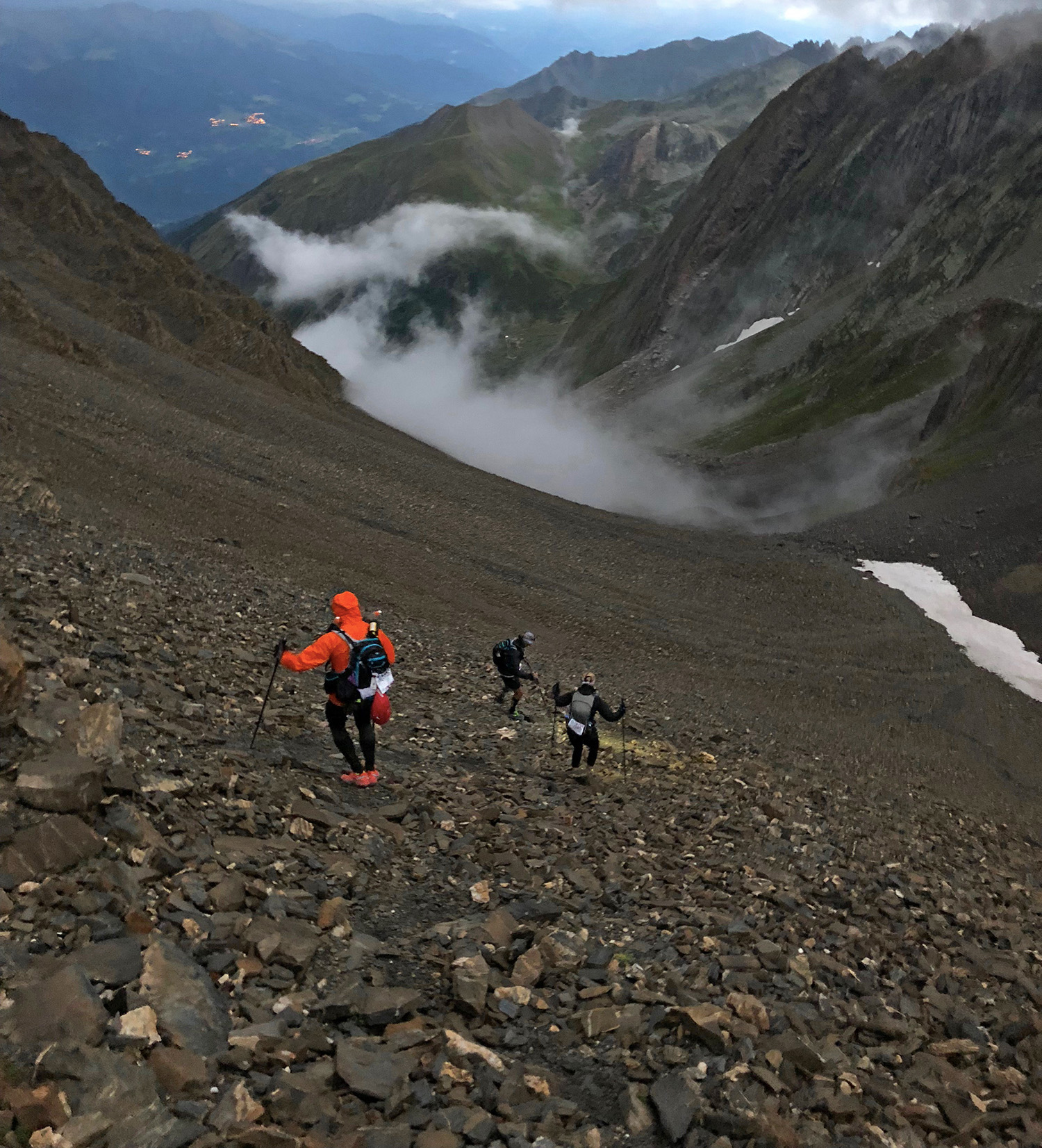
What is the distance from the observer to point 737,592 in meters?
41.5

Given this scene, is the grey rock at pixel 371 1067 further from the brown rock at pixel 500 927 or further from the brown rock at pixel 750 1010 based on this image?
the brown rock at pixel 750 1010

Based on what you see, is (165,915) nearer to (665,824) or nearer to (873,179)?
(665,824)

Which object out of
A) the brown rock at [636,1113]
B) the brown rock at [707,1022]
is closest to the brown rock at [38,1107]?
the brown rock at [636,1113]

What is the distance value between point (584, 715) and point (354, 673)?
4363 mm

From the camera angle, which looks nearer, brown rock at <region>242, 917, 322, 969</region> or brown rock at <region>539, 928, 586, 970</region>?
brown rock at <region>242, 917, 322, 969</region>

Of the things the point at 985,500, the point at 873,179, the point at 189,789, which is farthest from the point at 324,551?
the point at 873,179

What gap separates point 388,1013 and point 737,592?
35850 mm

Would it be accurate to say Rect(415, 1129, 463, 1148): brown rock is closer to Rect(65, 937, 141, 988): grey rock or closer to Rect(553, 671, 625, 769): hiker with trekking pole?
Rect(65, 937, 141, 988): grey rock

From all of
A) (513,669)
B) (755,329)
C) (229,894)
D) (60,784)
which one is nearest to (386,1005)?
(229,894)

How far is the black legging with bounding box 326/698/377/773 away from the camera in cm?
1206

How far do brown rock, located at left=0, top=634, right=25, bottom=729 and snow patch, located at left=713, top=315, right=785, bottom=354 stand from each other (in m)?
105

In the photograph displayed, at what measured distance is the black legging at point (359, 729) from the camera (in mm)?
12062

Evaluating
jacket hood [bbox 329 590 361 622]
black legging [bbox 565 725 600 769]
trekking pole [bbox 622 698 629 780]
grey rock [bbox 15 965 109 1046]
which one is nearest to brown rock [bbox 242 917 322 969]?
grey rock [bbox 15 965 109 1046]

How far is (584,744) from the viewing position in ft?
50.2
